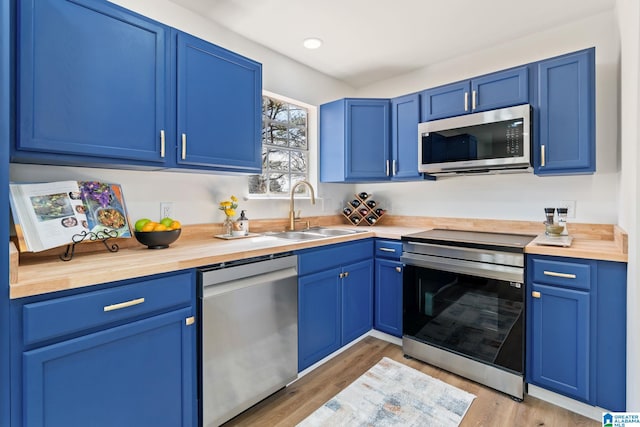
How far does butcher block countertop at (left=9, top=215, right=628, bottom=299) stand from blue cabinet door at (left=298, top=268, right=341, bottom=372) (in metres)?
0.27

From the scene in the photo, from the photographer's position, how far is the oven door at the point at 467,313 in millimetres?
1916

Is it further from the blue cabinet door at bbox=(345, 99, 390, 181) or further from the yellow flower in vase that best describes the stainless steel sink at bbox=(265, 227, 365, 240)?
the blue cabinet door at bbox=(345, 99, 390, 181)

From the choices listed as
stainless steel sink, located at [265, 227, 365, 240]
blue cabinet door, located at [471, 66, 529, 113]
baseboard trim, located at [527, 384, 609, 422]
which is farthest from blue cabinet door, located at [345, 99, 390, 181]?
baseboard trim, located at [527, 384, 609, 422]

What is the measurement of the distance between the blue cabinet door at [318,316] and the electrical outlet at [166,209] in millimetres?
967

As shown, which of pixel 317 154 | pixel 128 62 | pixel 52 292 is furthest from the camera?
pixel 317 154

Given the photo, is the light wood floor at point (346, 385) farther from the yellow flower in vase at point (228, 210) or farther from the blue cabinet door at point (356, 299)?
the yellow flower in vase at point (228, 210)

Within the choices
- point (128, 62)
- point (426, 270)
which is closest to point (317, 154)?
point (426, 270)

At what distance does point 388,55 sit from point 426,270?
1.95 meters

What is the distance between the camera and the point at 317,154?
125 inches

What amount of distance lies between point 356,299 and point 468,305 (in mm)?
817

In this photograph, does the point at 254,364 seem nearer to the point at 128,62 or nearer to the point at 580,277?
the point at 128,62

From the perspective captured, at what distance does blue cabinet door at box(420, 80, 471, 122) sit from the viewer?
248 cm

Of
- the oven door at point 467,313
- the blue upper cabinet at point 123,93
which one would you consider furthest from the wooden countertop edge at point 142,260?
A: the blue upper cabinet at point 123,93

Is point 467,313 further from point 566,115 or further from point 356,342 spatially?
point 566,115
